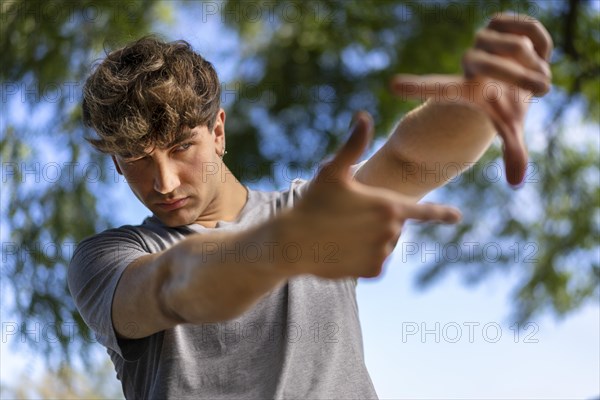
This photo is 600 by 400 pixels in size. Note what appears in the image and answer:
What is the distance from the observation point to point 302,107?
411cm

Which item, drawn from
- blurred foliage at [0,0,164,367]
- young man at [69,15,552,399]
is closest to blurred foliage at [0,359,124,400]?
blurred foliage at [0,0,164,367]

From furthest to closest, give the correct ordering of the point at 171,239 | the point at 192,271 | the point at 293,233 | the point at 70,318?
the point at 70,318
the point at 171,239
the point at 192,271
the point at 293,233

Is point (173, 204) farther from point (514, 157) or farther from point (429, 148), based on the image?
point (514, 157)

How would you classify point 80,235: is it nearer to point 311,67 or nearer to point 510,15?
point 311,67

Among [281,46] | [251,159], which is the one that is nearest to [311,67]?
[281,46]

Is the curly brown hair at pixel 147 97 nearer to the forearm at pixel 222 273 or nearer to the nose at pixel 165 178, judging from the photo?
the nose at pixel 165 178

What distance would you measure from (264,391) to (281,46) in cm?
296

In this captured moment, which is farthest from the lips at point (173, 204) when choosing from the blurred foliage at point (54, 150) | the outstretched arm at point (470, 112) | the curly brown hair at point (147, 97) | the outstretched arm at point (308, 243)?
the blurred foliage at point (54, 150)

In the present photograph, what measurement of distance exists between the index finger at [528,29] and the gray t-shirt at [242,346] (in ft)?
1.80

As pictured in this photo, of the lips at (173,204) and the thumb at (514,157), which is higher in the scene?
the thumb at (514,157)

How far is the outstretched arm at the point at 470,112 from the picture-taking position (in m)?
1.02

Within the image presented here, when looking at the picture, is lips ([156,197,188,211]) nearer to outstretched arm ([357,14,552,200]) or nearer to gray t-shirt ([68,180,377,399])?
gray t-shirt ([68,180,377,399])

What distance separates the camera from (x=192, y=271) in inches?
39.1

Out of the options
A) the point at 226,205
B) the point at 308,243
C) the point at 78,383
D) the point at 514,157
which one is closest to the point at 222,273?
the point at 308,243
